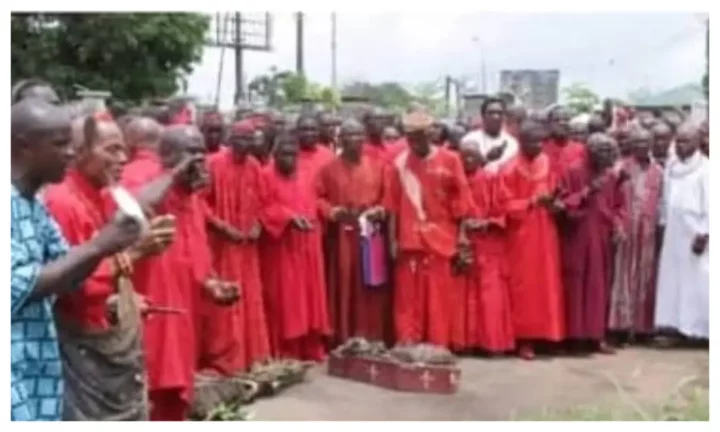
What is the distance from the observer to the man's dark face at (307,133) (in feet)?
12.4

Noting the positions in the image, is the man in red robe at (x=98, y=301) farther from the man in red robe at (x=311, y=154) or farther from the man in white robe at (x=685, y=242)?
the man in white robe at (x=685, y=242)

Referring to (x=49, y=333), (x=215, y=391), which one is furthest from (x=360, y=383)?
(x=49, y=333)

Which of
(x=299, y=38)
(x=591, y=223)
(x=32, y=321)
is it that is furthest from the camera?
(x=591, y=223)

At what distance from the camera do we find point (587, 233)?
4.10 metres

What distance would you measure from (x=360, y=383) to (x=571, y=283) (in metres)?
0.69

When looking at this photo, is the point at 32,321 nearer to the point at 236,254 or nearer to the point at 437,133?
the point at 236,254

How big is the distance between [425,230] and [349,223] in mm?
196

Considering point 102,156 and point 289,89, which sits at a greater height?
point 289,89


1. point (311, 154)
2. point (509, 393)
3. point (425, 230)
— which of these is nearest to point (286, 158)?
point (311, 154)

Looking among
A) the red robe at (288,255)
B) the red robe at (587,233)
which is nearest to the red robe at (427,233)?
the red robe at (288,255)

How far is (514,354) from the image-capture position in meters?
3.96

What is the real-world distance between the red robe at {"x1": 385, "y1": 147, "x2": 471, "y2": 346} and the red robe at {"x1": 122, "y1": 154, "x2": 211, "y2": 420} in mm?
512

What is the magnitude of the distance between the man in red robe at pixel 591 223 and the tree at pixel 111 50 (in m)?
1.11

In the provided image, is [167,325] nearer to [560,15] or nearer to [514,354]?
[514,354]
